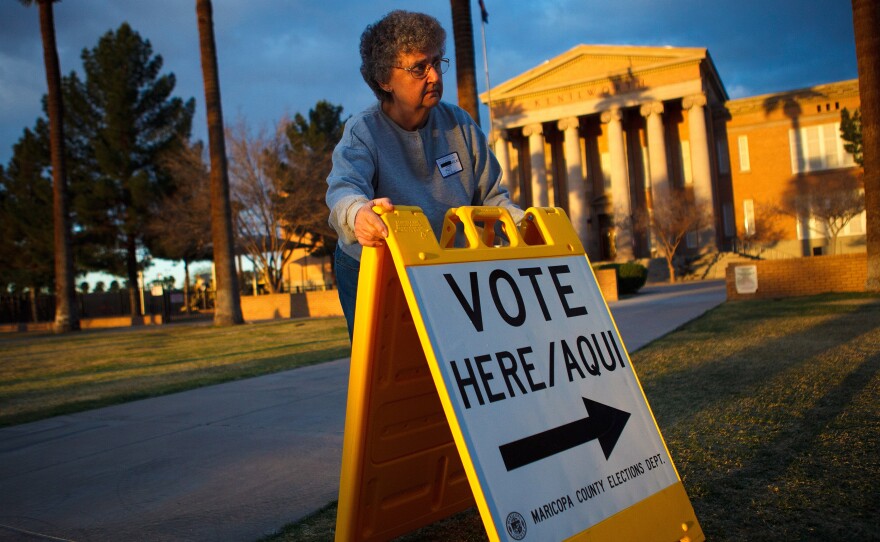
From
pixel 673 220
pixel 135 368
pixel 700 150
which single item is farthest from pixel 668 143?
pixel 135 368

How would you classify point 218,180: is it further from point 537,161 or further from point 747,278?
point 537,161

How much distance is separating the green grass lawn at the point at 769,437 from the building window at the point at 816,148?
44.2m

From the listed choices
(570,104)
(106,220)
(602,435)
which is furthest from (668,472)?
(570,104)

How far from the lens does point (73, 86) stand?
1426 inches

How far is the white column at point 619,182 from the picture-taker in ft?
146

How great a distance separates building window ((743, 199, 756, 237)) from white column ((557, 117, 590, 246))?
10.8m

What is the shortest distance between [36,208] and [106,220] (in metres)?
5.49

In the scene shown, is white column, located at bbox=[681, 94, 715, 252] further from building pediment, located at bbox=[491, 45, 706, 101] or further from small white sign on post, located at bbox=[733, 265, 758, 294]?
small white sign on post, located at bbox=[733, 265, 758, 294]

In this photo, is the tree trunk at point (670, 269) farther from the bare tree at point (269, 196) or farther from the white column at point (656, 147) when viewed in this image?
the bare tree at point (269, 196)

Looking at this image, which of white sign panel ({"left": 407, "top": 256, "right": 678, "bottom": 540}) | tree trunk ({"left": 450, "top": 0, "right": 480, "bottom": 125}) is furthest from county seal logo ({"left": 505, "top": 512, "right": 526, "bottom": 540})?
tree trunk ({"left": 450, "top": 0, "right": 480, "bottom": 125})

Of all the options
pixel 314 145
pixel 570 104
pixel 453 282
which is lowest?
pixel 453 282

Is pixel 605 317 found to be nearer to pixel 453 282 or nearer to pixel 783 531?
pixel 453 282

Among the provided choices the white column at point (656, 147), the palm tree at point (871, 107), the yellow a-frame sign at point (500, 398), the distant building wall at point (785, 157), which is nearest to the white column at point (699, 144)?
the white column at point (656, 147)

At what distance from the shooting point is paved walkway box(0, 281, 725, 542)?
289 centimetres
